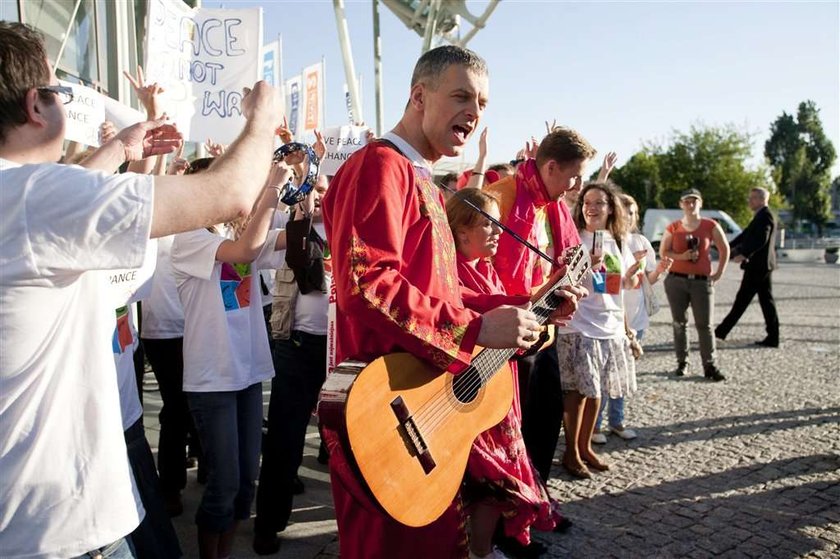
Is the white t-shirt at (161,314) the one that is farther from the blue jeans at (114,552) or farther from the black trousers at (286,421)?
the blue jeans at (114,552)

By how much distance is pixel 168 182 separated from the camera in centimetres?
131

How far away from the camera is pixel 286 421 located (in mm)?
3600

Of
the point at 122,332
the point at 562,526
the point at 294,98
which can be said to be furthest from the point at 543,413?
the point at 294,98

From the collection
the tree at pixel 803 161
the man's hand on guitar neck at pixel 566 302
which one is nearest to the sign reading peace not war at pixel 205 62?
the man's hand on guitar neck at pixel 566 302

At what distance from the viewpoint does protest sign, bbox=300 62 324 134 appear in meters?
10.3

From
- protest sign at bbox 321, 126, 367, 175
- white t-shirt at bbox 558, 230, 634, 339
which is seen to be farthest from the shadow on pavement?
protest sign at bbox 321, 126, 367, 175

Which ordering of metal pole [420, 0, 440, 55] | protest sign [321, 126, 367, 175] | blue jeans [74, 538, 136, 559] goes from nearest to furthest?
blue jeans [74, 538, 136, 559] → protest sign [321, 126, 367, 175] → metal pole [420, 0, 440, 55]

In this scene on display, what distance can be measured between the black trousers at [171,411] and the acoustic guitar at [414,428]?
8.18 feet

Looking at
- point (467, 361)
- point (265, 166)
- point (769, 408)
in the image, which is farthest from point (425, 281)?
point (769, 408)

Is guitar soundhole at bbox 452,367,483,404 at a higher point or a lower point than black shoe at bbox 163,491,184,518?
higher

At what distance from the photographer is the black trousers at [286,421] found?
3545 mm

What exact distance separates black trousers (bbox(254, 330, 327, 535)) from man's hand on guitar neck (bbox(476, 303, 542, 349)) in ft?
6.27

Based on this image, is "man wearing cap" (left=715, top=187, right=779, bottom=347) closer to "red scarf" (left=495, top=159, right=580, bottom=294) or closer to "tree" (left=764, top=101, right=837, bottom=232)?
"red scarf" (left=495, top=159, right=580, bottom=294)

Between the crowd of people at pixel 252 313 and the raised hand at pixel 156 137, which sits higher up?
the raised hand at pixel 156 137
